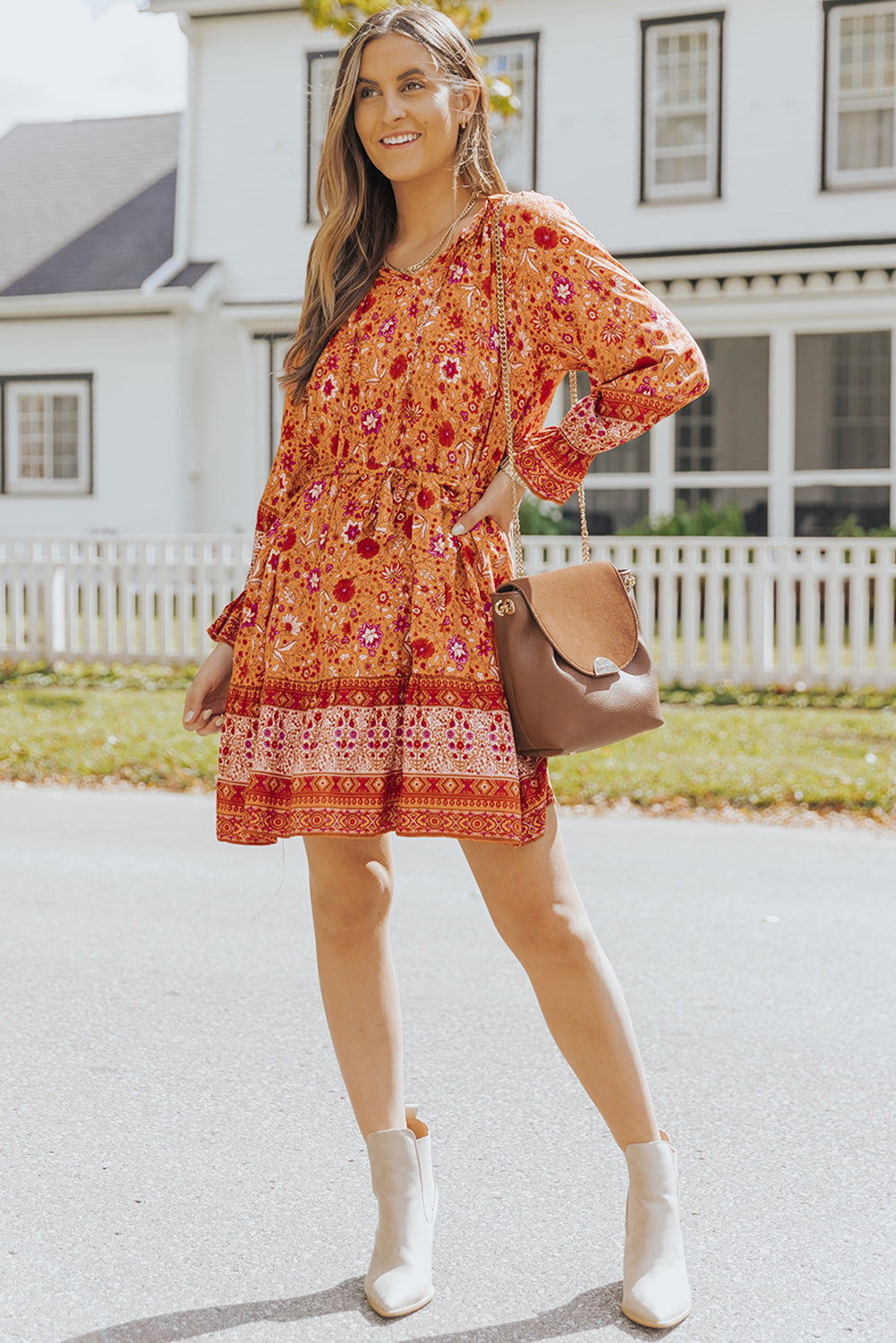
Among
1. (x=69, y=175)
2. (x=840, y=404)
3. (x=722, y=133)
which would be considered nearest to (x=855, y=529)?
(x=840, y=404)

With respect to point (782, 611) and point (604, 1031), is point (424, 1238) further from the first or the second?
point (782, 611)

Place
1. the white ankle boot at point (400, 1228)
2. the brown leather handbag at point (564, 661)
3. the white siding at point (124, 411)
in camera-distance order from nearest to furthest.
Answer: the brown leather handbag at point (564, 661) < the white ankle boot at point (400, 1228) < the white siding at point (124, 411)

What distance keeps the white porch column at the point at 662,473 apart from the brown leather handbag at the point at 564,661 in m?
13.8

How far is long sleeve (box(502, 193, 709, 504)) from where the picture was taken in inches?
86.9

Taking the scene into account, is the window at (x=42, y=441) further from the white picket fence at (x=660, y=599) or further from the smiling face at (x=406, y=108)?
the smiling face at (x=406, y=108)

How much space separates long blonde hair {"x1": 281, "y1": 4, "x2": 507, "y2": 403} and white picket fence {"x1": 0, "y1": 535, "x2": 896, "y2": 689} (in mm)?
7791

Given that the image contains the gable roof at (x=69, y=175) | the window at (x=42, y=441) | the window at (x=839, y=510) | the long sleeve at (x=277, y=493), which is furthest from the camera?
the gable roof at (x=69, y=175)

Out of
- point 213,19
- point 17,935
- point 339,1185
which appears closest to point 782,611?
point 17,935

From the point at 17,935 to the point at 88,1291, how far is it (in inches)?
90.3

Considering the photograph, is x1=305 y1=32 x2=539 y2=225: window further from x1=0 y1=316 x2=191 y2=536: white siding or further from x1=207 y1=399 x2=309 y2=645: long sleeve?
x1=207 y1=399 x2=309 y2=645: long sleeve

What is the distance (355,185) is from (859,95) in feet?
46.5

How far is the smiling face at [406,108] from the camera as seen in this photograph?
2318mm

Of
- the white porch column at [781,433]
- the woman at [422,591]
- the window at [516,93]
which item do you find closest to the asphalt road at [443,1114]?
the woman at [422,591]

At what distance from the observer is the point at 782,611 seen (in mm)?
10031
